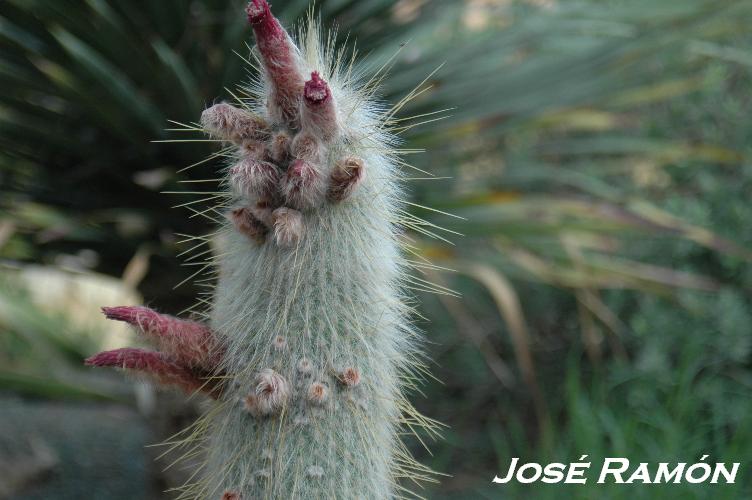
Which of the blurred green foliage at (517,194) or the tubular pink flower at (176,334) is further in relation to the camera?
the blurred green foliage at (517,194)

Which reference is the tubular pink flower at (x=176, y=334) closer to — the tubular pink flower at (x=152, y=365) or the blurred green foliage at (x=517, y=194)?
the tubular pink flower at (x=152, y=365)

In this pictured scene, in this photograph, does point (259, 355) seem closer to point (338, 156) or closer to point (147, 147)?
point (338, 156)

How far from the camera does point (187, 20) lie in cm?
216

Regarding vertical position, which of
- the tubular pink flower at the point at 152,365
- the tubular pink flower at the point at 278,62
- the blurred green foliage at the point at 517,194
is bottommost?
the tubular pink flower at the point at 152,365

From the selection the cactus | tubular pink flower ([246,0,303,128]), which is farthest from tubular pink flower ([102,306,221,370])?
tubular pink flower ([246,0,303,128])

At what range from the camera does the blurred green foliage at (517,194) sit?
6.74 ft

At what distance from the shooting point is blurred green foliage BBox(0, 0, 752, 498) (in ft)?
6.74

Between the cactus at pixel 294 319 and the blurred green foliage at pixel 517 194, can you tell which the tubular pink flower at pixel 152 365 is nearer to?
the cactus at pixel 294 319

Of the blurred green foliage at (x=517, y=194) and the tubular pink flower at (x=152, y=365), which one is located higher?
the blurred green foliage at (x=517, y=194)

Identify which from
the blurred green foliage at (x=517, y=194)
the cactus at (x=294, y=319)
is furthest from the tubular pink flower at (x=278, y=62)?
the blurred green foliage at (x=517, y=194)

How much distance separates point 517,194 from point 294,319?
1.90m

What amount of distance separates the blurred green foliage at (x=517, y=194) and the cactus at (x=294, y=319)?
3.73 feet

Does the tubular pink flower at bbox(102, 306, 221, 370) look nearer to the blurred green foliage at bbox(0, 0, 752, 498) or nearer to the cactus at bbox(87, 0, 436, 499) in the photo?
the cactus at bbox(87, 0, 436, 499)

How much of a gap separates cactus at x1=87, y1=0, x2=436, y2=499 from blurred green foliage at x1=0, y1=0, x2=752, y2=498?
114 cm
